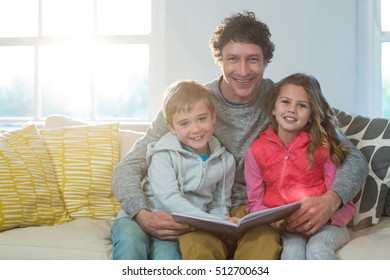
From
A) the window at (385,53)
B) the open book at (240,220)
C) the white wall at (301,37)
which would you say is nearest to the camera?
the open book at (240,220)

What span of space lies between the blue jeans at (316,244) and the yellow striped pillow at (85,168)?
2.39 ft

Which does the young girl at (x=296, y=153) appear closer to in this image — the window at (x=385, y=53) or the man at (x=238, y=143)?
the man at (x=238, y=143)

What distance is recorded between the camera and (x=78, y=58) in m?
3.13

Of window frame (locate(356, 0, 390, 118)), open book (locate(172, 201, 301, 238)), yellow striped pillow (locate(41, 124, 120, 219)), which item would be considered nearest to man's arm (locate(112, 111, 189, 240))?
open book (locate(172, 201, 301, 238))

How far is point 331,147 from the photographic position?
5.61ft

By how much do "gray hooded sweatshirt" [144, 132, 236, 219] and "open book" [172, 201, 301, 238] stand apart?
0.50ft

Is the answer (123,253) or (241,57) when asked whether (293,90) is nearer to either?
(241,57)

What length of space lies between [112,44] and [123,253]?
1783 millimetres

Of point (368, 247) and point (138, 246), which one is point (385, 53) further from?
point (138, 246)

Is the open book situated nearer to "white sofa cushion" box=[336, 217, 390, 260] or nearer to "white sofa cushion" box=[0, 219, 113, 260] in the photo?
"white sofa cushion" box=[336, 217, 390, 260]

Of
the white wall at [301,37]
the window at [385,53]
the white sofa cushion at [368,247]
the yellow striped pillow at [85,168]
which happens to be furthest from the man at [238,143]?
the window at [385,53]

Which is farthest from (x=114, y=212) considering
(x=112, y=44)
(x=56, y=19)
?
(x=56, y=19)

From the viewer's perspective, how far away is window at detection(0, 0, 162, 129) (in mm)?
3061

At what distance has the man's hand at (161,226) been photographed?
1.50 metres
